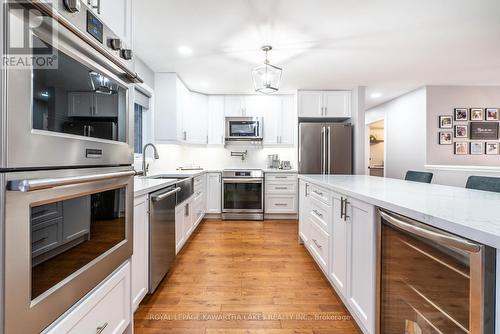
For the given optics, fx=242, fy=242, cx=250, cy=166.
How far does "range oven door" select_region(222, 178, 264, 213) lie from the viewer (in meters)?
4.38

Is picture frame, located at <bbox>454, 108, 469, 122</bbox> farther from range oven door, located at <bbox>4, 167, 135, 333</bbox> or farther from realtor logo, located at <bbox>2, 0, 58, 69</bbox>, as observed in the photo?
realtor logo, located at <bbox>2, 0, 58, 69</bbox>

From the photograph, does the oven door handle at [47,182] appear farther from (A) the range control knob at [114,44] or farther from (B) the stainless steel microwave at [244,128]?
(B) the stainless steel microwave at [244,128]

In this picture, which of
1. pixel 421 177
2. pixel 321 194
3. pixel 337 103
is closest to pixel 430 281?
pixel 321 194

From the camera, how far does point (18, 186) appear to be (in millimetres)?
585

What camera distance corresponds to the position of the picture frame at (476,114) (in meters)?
4.40

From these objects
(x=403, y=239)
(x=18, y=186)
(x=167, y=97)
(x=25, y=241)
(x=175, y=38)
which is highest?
(x=175, y=38)

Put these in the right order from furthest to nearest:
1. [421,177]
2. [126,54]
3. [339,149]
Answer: [339,149], [421,177], [126,54]

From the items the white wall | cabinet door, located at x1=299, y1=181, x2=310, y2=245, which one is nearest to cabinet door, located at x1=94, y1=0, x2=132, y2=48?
cabinet door, located at x1=299, y1=181, x2=310, y2=245

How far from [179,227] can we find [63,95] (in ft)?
6.75

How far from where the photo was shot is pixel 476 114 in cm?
441

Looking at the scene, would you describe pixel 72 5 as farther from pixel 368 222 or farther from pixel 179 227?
pixel 179 227

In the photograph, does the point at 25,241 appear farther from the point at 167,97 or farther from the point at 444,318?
the point at 167,97

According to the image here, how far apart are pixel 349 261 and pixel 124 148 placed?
1.49 m

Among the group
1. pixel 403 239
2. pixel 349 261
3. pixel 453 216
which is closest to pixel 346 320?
pixel 349 261
